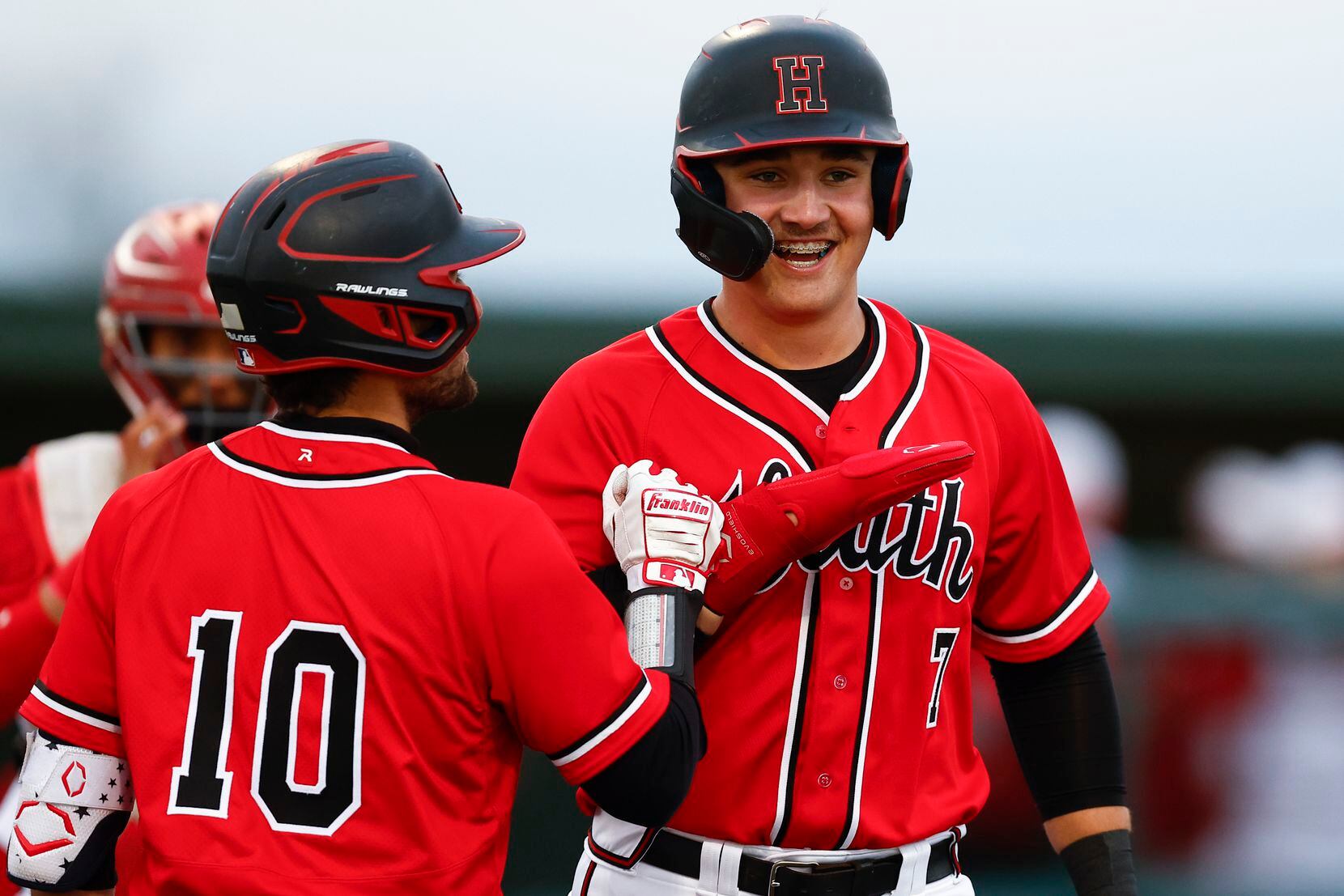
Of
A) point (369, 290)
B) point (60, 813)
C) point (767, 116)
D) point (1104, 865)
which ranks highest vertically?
point (767, 116)

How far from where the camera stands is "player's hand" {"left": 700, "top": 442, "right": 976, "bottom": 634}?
2395 mm

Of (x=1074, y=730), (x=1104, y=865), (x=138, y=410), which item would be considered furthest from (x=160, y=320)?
(x=1104, y=865)

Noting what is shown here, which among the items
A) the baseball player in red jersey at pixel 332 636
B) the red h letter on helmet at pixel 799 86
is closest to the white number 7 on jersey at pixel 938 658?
the baseball player in red jersey at pixel 332 636

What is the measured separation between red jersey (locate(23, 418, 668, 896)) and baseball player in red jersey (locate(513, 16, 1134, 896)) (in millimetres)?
474

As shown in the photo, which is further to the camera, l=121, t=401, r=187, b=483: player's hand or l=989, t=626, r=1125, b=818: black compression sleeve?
l=121, t=401, r=187, b=483: player's hand

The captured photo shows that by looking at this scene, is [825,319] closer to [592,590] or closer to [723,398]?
[723,398]

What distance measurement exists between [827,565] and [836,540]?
0.14 ft

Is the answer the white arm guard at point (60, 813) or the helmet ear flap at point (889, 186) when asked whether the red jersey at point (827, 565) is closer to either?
the helmet ear flap at point (889, 186)

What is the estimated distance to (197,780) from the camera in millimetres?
1993

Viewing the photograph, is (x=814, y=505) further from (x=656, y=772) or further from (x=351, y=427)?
(x=351, y=427)

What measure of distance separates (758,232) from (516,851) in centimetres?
411

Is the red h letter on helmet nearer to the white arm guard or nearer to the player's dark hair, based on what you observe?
the player's dark hair

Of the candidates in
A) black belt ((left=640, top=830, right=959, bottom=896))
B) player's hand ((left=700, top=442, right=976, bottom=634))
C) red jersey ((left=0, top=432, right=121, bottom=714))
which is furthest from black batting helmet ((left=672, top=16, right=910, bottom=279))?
red jersey ((left=0, top=432, right=121, bottom=714))

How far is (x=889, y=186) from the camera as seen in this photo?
2676mm
